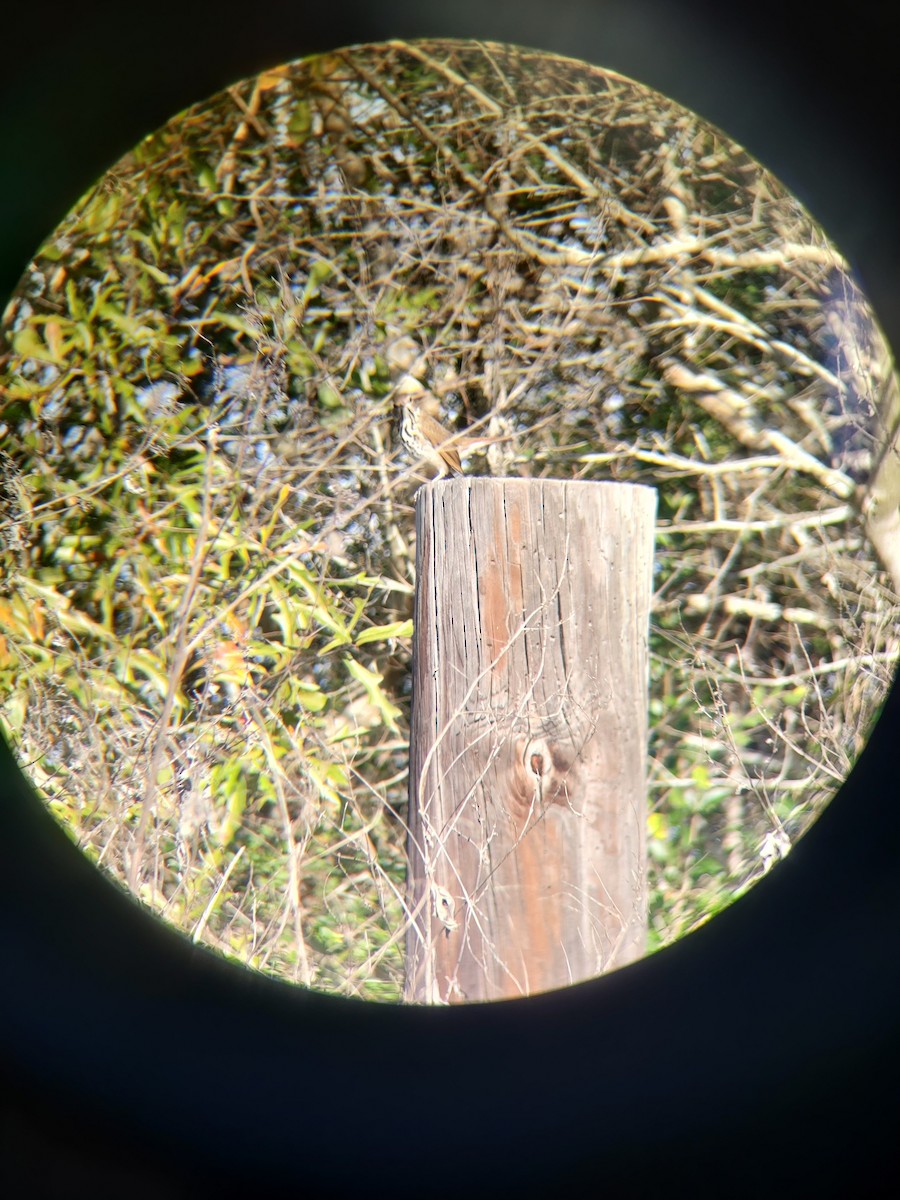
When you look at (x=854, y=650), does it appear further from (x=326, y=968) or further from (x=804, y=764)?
(x=326, y=968)

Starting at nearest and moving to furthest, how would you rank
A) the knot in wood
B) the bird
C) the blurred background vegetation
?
the knot in wood → the blurred background vegetation → the bird

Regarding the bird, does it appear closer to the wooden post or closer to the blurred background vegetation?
the blurred background vegetation

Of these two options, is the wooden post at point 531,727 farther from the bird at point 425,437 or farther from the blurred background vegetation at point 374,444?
the bird at point 425,437

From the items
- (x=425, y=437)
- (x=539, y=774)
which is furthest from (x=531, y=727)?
(x=425, y=437)

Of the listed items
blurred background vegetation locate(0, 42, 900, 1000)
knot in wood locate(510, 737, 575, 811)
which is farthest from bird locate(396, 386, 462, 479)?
knot in wood locate(510, 737, 575, 811)

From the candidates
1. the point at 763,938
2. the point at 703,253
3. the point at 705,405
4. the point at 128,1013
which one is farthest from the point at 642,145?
the point at 128,1013

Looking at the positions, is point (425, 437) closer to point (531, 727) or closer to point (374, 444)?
point (374, 444)
